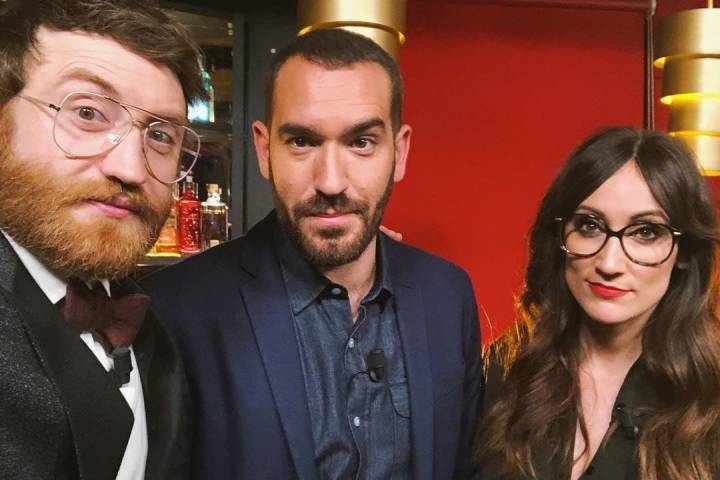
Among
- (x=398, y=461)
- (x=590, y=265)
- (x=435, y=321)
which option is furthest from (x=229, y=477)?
(x=590, y=265)

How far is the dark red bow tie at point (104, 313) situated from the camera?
3.57 feet

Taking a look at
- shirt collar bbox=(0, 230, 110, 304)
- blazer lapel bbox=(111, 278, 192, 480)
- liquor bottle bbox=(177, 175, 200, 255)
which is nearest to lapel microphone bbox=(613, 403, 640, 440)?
blazer lapel bbox=(111, 278, 192, 480)

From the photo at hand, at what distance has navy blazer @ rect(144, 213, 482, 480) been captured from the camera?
1.47 meters

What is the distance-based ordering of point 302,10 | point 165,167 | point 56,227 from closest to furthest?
point 56,227 < point 165,167 < point 302,10

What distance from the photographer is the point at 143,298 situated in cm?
122

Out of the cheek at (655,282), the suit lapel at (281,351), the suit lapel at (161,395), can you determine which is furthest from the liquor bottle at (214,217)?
the cheek at (655,282)

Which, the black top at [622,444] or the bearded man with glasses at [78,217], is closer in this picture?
the bearded man with glasses at [78,217]

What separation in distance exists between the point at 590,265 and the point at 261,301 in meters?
0.81

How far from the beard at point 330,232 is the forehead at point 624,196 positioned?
1.75 feet

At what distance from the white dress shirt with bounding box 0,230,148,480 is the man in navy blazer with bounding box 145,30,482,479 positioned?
0.27 meters

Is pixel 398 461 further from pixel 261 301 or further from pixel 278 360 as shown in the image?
pixel 261 301

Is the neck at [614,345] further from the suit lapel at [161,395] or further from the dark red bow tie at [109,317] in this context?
the dark red bow tie at [109,317]

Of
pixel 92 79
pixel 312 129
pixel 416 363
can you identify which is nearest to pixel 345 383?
pixel 416 363

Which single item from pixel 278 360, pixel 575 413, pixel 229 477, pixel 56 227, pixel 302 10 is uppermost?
pixel 302 10
